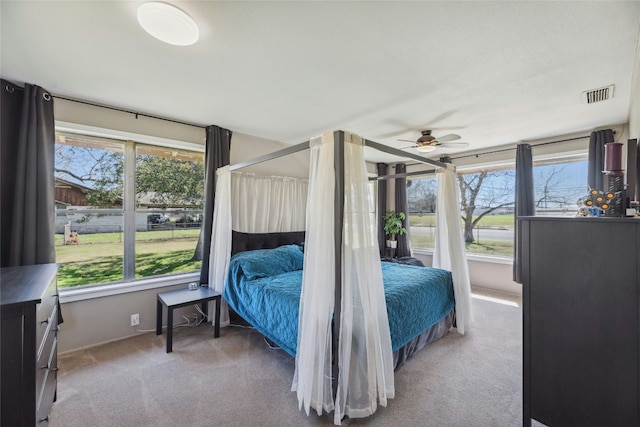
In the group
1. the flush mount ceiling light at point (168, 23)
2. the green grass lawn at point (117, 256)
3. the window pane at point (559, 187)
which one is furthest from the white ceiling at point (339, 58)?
the green grass lawn at point (117, 256)

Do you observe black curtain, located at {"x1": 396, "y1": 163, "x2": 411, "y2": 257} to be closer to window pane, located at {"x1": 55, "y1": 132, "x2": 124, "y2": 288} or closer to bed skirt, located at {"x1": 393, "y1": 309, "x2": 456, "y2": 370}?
bed skirt, located at {"x1": 393, "y1": 309, "x2": 456, "y2": 370}

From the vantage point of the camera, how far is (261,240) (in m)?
3.60

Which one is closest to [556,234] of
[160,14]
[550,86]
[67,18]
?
[550,86]

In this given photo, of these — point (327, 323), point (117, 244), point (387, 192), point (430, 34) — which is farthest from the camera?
point (387, 192)

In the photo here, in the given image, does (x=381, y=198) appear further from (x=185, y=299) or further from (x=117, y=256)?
(x=117, y=256)

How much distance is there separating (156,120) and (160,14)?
1.96m

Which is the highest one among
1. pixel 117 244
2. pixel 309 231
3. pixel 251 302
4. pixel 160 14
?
pixel 160 14

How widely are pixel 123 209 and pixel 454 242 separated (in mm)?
3754

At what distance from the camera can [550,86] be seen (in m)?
2.30

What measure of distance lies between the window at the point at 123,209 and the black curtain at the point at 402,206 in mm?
3750

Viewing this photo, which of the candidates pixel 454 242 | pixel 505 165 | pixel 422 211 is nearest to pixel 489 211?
pixel 505 165

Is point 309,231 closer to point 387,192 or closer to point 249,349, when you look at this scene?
point 249,349

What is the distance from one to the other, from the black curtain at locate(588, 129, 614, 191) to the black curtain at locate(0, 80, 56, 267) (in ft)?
19.3

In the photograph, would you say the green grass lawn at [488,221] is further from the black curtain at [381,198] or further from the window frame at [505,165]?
the black curtain at [381,198]
